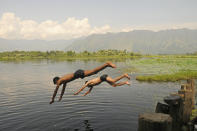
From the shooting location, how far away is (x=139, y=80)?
110 feet

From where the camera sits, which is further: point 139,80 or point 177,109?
point 139,80

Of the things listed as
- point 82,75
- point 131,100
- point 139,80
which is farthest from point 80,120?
point 139,80

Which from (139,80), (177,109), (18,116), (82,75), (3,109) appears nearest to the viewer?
(177,109)

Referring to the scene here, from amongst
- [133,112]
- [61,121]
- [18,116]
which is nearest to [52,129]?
[61,121]

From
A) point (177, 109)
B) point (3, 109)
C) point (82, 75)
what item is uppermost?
point (82, 75)

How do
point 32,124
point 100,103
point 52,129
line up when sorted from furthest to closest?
point 100,103
point 32,124
point 52,129

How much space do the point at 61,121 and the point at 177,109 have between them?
8.70 meters

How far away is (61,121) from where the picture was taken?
14.1 meters

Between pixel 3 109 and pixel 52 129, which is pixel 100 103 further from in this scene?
pixel 3 109

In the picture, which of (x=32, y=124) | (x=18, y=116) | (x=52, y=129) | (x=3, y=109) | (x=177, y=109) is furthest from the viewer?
(x=3, y=109)

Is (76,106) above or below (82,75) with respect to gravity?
below

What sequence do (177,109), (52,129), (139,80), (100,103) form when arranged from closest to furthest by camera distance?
(177,109) < (52,129) < (100,103) < (139,80)

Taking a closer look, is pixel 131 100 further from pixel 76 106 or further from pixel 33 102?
pixel 33 102

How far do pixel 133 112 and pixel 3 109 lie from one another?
11776 millimetres
